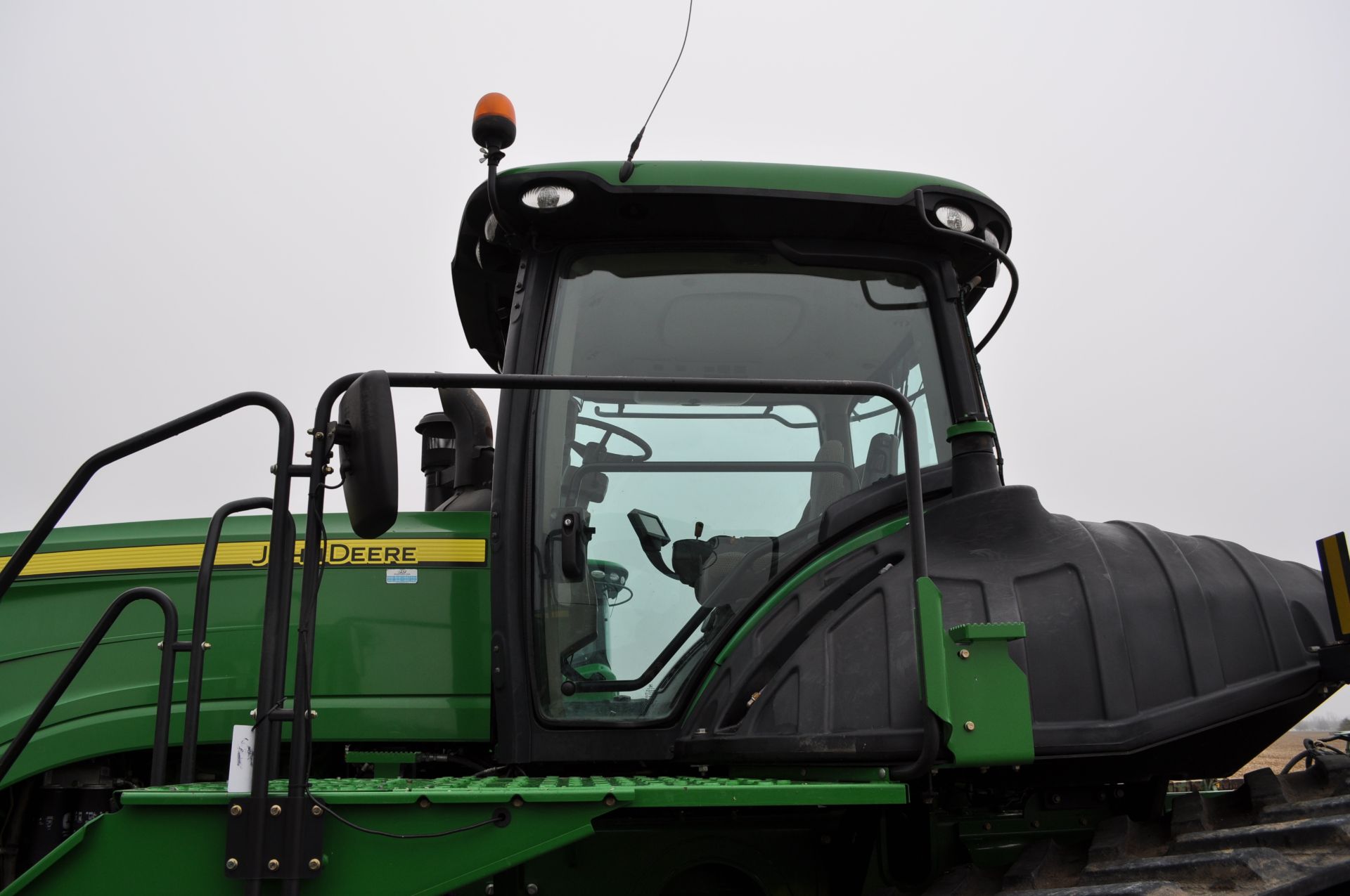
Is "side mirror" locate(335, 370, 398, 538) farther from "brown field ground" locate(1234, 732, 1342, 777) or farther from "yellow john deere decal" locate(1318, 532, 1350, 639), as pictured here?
"brown field ground" locate(1234, 732, 1342, 777)

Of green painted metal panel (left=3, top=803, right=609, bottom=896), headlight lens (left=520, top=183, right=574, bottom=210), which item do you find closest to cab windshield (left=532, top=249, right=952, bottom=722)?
headlight lens (left=520, top=183, right=574, bottom=210)

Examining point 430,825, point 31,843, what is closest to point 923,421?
point 430,825

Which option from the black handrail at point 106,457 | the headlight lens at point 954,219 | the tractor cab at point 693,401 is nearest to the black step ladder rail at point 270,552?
the black handrail at point 106,457

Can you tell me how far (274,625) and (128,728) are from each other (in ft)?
5.63

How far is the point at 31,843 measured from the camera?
323 centimetres

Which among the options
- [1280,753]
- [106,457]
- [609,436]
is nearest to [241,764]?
[106,457]

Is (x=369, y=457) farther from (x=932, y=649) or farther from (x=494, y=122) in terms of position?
(x=932, y=649)

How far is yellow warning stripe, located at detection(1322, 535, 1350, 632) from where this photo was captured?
95.9 inches

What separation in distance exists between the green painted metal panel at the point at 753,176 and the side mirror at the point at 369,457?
1182mm

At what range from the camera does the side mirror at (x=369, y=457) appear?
1.99 m

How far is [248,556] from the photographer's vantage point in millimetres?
3463

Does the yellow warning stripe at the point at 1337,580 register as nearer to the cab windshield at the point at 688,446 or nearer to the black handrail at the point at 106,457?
the cab windshield at the point at 688,446

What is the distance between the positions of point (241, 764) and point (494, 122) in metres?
1.61

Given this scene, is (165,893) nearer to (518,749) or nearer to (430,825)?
(430,825)
